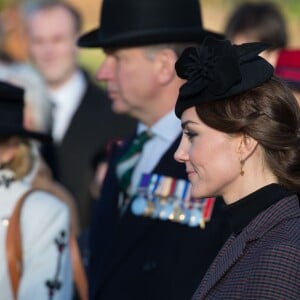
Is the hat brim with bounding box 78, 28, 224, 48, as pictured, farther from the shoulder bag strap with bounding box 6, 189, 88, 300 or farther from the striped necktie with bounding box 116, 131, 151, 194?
the shoulder bag strap with bounding box 6, 189, 88, 300

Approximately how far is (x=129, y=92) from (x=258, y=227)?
189 centimetres

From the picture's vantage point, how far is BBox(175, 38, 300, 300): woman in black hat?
3658 mm

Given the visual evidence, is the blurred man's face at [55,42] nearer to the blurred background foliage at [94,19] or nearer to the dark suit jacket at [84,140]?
the dark suit jacket at [84,140]

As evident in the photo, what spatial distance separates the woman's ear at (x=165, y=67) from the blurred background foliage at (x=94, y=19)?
459 centimetres

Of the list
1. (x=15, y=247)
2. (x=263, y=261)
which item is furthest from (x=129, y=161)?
(x=263, y=261)

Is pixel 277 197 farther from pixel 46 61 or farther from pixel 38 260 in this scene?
pixel 46 61

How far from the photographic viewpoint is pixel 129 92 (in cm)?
538

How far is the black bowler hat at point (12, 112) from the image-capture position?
17.8ft

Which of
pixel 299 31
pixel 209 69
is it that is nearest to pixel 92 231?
pixel 209 69

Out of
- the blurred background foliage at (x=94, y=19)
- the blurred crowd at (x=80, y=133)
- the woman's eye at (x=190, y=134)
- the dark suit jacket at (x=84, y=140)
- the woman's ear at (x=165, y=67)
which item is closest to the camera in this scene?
the woman's eye at (x=190, y=134)

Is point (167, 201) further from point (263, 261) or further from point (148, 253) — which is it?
point (263, 261)

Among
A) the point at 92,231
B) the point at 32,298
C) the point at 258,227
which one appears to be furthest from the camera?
the point at 92,231

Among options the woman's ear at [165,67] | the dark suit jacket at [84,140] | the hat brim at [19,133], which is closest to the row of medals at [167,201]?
the woman's ear at [165,67]

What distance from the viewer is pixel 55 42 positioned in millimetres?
8781
